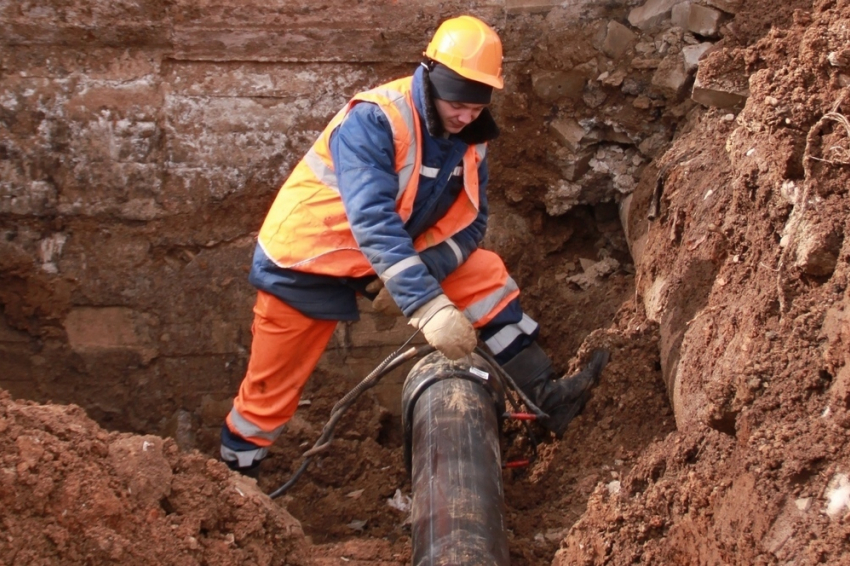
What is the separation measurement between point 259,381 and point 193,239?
1.27 m

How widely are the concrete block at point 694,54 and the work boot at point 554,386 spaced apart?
4.87ft

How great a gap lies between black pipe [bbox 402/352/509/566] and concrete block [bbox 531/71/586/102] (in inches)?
68.7

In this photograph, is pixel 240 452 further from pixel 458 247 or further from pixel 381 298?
pixel 458 247

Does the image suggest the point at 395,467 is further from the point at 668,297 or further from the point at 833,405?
the point at 833,405

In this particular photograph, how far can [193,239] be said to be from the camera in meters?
4.83

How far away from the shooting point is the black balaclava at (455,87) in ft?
11.0

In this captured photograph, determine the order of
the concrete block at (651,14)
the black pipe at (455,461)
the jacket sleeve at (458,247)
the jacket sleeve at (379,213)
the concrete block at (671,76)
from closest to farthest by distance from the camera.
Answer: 1. the black pipe at (455,461)
2. the jacket sleeve at (379,213)
3. the jacket sleeve at (458,247)
4. the concrete block at (671,76)
5. the concrete block at (651,14)

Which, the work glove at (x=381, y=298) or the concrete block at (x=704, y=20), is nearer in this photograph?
the work glove at (x=381, y=298)

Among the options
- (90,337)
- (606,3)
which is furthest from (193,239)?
(606,3)

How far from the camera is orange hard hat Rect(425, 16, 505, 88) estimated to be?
3334mm

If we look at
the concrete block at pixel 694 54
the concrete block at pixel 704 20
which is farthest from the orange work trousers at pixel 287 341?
the concrete block at pixel 704 20

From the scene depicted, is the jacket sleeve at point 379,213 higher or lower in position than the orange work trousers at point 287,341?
higher

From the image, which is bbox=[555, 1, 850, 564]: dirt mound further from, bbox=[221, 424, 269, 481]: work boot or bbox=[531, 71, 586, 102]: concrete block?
bbox=[221, 424, 269, 481]: work boot

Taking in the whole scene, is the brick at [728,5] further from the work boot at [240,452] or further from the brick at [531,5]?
the work boot at [240,452]
